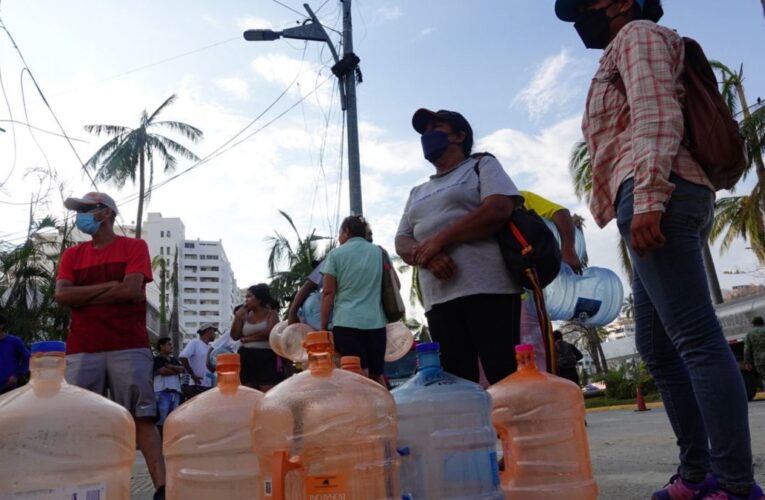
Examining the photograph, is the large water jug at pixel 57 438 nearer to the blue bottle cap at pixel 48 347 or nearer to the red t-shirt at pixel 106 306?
the blue bottle cap at pixel 48 347

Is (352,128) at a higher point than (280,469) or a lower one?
higher

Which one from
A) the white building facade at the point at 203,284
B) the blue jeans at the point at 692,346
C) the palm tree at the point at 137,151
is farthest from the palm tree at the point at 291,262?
the white building facade at the point at 203,284

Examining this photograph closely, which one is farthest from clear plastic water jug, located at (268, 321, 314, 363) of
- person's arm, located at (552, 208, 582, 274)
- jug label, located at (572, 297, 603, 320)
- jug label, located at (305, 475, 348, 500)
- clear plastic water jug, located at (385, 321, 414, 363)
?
jug label, located at (305, 475, 348, 500)

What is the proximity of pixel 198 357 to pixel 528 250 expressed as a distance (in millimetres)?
8340

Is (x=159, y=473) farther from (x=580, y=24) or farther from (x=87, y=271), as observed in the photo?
(x=580, y=24)

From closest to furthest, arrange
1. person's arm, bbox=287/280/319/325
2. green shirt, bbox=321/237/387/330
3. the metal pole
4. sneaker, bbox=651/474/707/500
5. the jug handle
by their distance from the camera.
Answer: the jug handle < sneaker, bbox=651/474/707/500 < green shirt, bbox=321/237/387/330 < person's arm, bbox=287/280/319/325 < the metal pole

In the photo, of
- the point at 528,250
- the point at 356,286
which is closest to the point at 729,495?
the point at 528,250

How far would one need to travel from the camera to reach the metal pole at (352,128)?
999 cm

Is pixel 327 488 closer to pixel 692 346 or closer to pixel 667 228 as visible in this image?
pixel 692 346

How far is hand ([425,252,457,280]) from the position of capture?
3021 millimetres

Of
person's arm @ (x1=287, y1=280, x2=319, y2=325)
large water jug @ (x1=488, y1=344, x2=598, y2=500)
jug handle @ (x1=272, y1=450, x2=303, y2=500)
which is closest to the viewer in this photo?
jug handle @ (x1=272, y1=450, x2=303, y2=500)

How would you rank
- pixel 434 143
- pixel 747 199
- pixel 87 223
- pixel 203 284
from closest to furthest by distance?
pixel 434 143 → pixel 87 223 → pixel 747 199 → pixel 203 284

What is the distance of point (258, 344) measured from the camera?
7.23 meters

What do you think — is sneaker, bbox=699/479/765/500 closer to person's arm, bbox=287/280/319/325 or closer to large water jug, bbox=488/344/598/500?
large water jug, bbox=488/344/598/500
